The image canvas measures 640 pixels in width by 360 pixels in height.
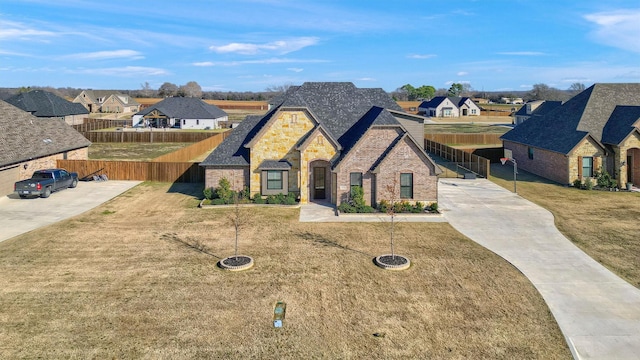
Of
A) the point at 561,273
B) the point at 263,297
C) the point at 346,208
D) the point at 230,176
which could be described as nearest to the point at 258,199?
the point at 230,176

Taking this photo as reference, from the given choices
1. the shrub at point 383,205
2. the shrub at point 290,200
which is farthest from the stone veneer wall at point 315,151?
the shrub at point 383,205

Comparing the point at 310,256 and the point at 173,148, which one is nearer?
the point at 310,256

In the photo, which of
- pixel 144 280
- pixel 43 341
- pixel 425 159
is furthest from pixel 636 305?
pixel 43 341

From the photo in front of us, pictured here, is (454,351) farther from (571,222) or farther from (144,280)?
(571,222)

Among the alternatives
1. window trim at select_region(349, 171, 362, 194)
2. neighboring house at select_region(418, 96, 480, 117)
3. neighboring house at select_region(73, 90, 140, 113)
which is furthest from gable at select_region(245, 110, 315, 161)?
neighboring house at select_region(73, 90, 140, 113)

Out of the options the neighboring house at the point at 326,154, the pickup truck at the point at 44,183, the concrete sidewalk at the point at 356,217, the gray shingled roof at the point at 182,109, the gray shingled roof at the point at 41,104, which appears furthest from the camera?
the gray shingled roof at the point at 182,109

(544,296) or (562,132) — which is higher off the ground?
(562,132)

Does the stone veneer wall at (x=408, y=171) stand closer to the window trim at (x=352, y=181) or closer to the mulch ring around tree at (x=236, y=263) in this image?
the window trim at (x=352, y=181)
